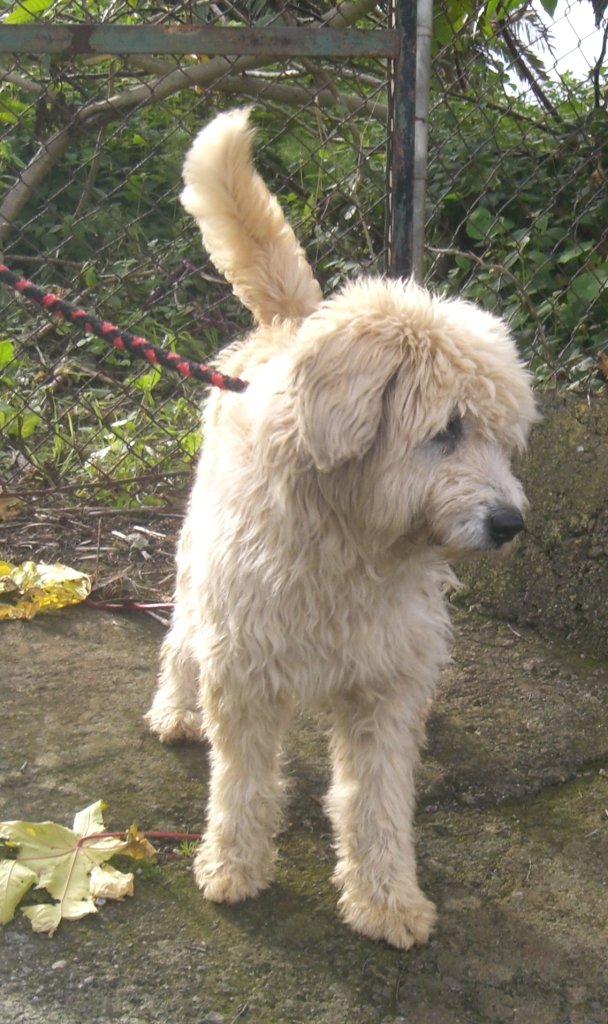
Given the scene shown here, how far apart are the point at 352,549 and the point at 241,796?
1.96ft

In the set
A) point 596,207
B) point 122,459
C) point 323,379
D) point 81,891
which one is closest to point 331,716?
point 81,891

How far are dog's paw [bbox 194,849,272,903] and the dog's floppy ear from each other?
2.92 feet

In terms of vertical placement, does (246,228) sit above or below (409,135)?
below

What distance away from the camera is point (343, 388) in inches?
82.4

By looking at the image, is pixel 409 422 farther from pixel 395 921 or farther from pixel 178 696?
pixel 178 696

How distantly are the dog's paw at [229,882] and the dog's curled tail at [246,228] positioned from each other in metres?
1.30

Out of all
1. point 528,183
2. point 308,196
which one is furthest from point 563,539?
point 308,196

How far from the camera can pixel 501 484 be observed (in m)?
2.17

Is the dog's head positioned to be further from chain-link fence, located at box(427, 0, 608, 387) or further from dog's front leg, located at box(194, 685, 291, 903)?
chain-link fence, located at box(427, 0, 608, 387)

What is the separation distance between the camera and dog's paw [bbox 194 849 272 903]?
2.38m

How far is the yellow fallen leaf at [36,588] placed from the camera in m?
3.63

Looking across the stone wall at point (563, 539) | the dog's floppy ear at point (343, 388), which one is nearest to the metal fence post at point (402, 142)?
the stone wall at point (563, 539)

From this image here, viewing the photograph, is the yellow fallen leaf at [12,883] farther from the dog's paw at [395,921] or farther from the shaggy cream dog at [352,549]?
the dog's paw at [395,921]

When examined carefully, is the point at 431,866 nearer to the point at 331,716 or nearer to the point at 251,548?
the point at 331,716
